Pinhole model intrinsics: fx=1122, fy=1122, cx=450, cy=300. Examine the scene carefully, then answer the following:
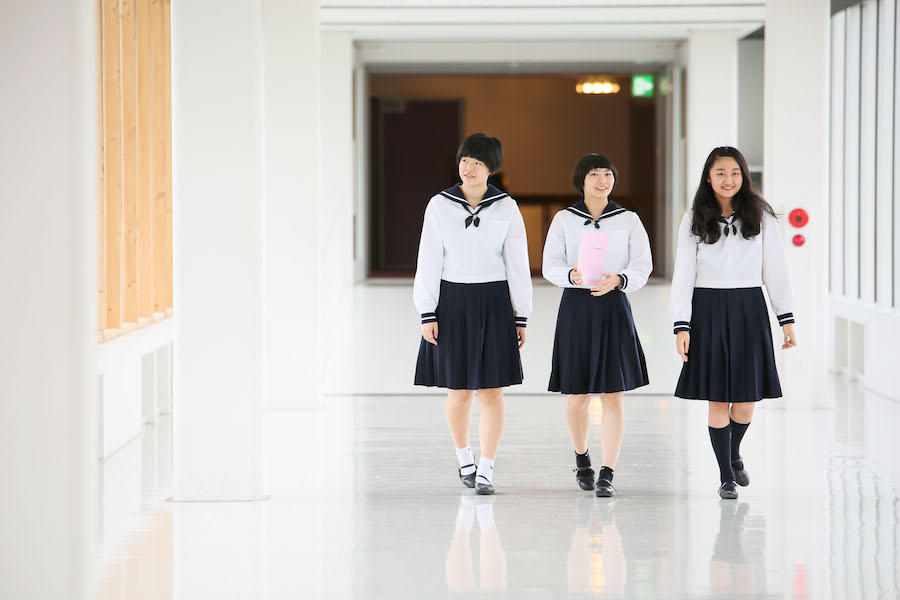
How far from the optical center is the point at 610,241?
A: 5.04 m

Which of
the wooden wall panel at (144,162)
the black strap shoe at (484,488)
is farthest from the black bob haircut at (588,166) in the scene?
the wooden wall panel at (144,162)

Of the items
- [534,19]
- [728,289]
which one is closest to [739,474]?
[728,289]

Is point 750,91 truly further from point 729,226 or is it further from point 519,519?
point 519,519

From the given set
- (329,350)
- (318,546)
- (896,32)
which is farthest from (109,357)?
(896,32)

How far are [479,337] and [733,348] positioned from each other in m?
1.11

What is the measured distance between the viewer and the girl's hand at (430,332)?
16.4 feet

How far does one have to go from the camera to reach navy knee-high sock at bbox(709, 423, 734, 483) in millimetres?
5043

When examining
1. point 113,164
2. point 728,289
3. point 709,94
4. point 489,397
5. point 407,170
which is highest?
point 709,94

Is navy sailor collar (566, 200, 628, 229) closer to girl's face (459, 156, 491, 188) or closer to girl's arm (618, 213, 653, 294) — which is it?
girl's arm (618, 213, 653, 294)

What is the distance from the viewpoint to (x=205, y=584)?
12.7 feet

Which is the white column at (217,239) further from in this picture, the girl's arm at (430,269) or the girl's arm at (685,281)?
the girl's arm at (685,281)

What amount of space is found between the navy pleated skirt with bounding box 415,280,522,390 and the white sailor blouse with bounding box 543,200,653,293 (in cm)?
27

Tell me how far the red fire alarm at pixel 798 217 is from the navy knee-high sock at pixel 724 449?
303 cm

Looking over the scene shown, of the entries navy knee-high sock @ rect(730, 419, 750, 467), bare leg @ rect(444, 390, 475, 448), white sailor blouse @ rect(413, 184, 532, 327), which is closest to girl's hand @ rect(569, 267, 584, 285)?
white sailor blouse @ rect(413, 184, 532, 327)
